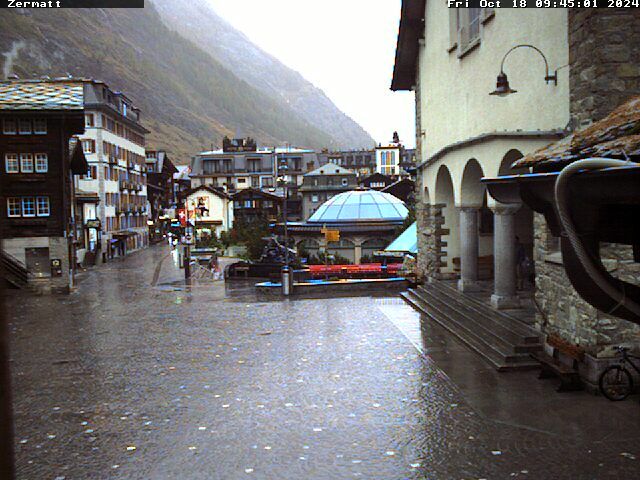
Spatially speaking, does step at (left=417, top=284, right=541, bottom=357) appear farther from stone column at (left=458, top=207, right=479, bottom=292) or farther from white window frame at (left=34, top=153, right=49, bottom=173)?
white window frame at (left=34, top=153, right=49, bottom=173)

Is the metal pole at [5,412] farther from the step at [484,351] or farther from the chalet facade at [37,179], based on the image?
the chalet facade at [37,179]

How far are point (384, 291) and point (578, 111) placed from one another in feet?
57.5

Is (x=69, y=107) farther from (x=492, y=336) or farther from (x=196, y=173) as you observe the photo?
(x=196, y=173)

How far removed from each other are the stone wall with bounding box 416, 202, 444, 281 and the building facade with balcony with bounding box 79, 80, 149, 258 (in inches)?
1532

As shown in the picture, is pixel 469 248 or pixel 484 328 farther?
pixel 469 248

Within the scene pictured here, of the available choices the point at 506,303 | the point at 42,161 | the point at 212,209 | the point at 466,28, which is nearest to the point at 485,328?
the point at 506,303

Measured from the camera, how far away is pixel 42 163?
38.1 m

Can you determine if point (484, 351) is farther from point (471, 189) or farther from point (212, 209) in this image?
point (212, 209)

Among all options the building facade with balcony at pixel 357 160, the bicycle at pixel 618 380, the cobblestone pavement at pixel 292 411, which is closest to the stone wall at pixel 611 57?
the bicycle at pixel 618 380

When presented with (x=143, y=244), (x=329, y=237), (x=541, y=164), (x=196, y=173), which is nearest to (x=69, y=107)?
(x=329, y=237)

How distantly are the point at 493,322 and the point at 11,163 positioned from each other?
100 feet

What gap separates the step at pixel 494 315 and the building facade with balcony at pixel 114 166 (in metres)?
44.3

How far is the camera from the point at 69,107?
37.3m

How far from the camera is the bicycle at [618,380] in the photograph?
39.0 ft
